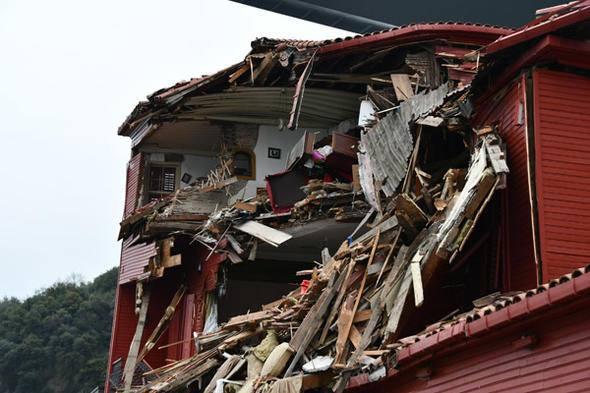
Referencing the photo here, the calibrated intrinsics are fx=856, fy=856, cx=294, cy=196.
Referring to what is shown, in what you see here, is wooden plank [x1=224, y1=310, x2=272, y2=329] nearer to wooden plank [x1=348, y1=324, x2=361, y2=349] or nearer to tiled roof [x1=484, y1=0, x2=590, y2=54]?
wooden plank [x1=348, y1=324, x2=361, y2=349]

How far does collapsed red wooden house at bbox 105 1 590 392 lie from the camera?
9836 millimetres

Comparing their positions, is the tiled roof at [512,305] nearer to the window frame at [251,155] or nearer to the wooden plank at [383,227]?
the wooden plank at [383,227]

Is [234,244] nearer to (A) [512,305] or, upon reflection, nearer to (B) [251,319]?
(B) [251,319]

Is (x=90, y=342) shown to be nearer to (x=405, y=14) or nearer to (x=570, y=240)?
(x=405, y=14)

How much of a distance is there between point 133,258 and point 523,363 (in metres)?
16.7

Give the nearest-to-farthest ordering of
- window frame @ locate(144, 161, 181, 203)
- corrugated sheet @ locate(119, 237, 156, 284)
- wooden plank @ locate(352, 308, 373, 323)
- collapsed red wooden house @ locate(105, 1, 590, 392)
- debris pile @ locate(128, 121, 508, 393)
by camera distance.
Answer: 1. collapsed red wooden house @ locate(105, 1, 590, 392)
2. debris pile @ locate(128, 121, 508, 393)
3. wooden plank @ locate(352, 308, 373, 323)
4. corrugated sheet @ locate(119, 237, 156, 284)
5. window frame @ locate(144, 161, 181, 203)

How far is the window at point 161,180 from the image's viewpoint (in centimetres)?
2492

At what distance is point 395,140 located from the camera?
16.2 metres

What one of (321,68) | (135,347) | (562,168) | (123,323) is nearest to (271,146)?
(321,68)

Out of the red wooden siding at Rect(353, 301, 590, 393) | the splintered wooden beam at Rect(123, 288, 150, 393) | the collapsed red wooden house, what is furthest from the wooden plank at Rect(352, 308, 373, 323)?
the splintered wooden beam at Rect(123, 288, 150, 393)

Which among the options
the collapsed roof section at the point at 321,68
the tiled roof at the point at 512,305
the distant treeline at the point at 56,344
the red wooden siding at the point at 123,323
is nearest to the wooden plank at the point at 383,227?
the tiled roof at the point at 512,305

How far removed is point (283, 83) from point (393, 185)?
622 centimetres

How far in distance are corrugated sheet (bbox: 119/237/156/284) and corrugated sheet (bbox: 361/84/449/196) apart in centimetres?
805

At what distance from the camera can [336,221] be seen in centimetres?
1838
